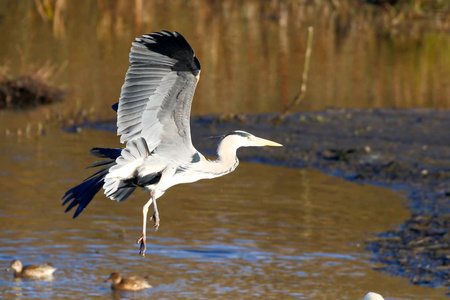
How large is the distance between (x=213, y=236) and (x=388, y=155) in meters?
4.17

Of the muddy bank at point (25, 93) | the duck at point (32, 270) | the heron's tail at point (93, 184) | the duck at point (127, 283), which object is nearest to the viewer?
the heron's tail at point (93, 184)

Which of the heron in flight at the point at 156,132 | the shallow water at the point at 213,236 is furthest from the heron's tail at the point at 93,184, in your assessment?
the shallow water at the point at 213,236

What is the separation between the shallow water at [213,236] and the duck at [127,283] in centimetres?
6

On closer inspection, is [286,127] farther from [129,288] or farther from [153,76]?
[153,76]

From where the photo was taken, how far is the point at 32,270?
26.1 ft

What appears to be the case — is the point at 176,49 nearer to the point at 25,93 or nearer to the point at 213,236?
the point at 213,236

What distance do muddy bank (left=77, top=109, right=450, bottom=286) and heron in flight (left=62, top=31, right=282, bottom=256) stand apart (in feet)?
9.10

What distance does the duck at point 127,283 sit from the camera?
7684mm

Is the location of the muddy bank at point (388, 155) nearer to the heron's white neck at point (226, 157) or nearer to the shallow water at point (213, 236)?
the shallow water at point (213, 236)

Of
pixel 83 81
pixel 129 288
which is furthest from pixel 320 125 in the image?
pixel 129 288

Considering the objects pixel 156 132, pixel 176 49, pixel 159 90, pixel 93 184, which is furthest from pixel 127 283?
pixel 176 49

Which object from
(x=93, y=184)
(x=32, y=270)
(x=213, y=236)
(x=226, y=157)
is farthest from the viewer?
(x=213, y=236)

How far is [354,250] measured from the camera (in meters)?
9.10

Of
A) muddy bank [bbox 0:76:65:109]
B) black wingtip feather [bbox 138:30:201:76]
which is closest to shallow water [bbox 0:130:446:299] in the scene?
black wingtip feather [bbox 138:30:201:76]
